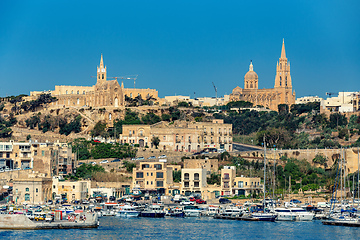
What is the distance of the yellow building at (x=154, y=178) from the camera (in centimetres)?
8231

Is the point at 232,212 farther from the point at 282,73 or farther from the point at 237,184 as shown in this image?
the point at 282,73

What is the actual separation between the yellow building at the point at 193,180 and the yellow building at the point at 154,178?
4.42 feet

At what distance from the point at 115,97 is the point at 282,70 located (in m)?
42.6

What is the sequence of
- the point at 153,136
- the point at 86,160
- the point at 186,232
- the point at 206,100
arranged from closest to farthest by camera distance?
the point at 186,232 < the point at 86,160 < the point at 153,136 < the point at 206,100

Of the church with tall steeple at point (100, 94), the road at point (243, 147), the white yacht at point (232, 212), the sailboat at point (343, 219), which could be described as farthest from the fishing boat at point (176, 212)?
the church with tall steeple at point (100, 94)

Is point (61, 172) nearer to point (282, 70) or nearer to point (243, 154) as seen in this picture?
point (243, 154)

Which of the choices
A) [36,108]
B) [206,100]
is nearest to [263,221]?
[36,108]

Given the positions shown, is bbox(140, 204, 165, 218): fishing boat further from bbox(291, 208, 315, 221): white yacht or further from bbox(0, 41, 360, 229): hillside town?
bbox(291, 208, 315, 221): white yacht

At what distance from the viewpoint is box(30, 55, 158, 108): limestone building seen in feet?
404

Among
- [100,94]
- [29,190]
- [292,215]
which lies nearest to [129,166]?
[29,190]

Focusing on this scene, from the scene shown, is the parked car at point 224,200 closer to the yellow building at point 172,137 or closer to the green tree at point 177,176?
the green tree at point 177,176

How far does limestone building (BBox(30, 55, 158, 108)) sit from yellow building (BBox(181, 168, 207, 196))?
133 ft

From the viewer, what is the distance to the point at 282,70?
15462 cm

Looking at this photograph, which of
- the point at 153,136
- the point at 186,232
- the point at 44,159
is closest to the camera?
the point at 186,232
